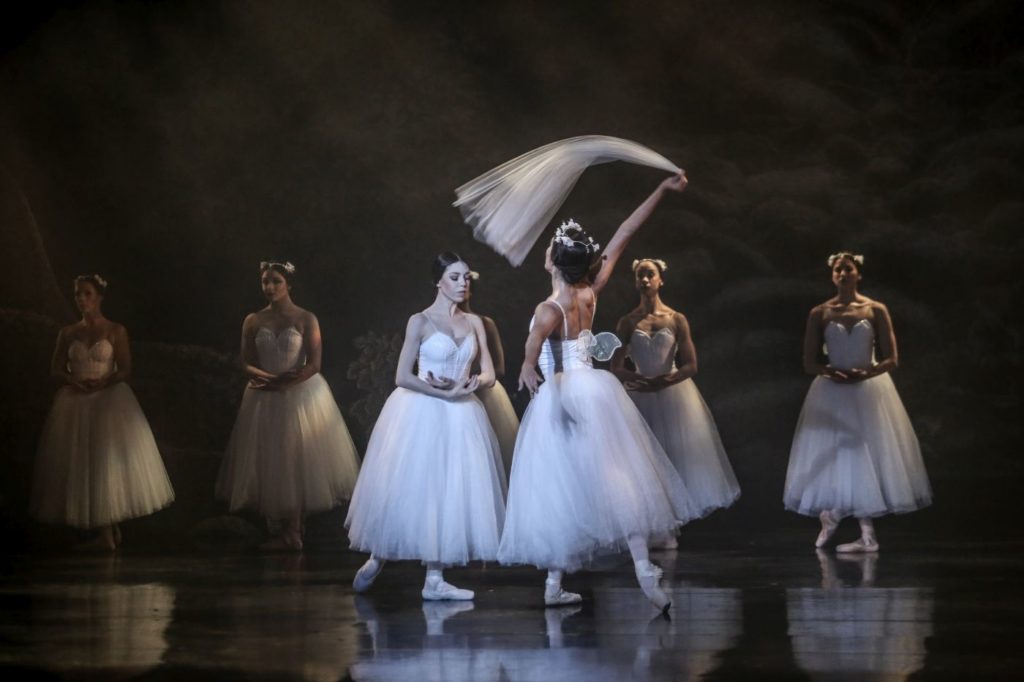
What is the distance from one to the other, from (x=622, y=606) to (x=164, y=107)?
528cm

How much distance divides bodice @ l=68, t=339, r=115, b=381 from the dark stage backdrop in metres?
1.00

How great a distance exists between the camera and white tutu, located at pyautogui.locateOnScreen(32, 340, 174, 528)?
743cm

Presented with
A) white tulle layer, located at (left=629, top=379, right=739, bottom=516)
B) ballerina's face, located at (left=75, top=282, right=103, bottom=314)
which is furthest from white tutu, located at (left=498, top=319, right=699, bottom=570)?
ballerina's face, located at (left=75, top=282, right=103, bottom=314)

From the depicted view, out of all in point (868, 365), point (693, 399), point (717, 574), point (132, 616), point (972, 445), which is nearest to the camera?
point (132, 616)

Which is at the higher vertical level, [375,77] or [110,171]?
[375,77]

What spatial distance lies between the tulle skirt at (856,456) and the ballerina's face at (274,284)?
2911mm

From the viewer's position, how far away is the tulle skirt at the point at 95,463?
293 inches

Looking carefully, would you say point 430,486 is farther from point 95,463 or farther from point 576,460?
point 95,463

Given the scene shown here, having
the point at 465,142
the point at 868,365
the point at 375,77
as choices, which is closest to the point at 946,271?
the point at 868,365

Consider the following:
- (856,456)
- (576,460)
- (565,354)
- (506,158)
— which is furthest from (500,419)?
(506,158)

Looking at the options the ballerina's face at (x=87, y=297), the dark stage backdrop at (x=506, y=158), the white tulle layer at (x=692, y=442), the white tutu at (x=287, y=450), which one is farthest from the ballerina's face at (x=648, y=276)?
the ballerina's face at (x=87, y=297)

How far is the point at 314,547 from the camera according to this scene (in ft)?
24.4

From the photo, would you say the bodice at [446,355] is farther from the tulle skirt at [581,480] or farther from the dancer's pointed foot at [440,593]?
the dancer's pointed foot at [440,593]

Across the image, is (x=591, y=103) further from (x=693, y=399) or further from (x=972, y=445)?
(x=972, y=445)
